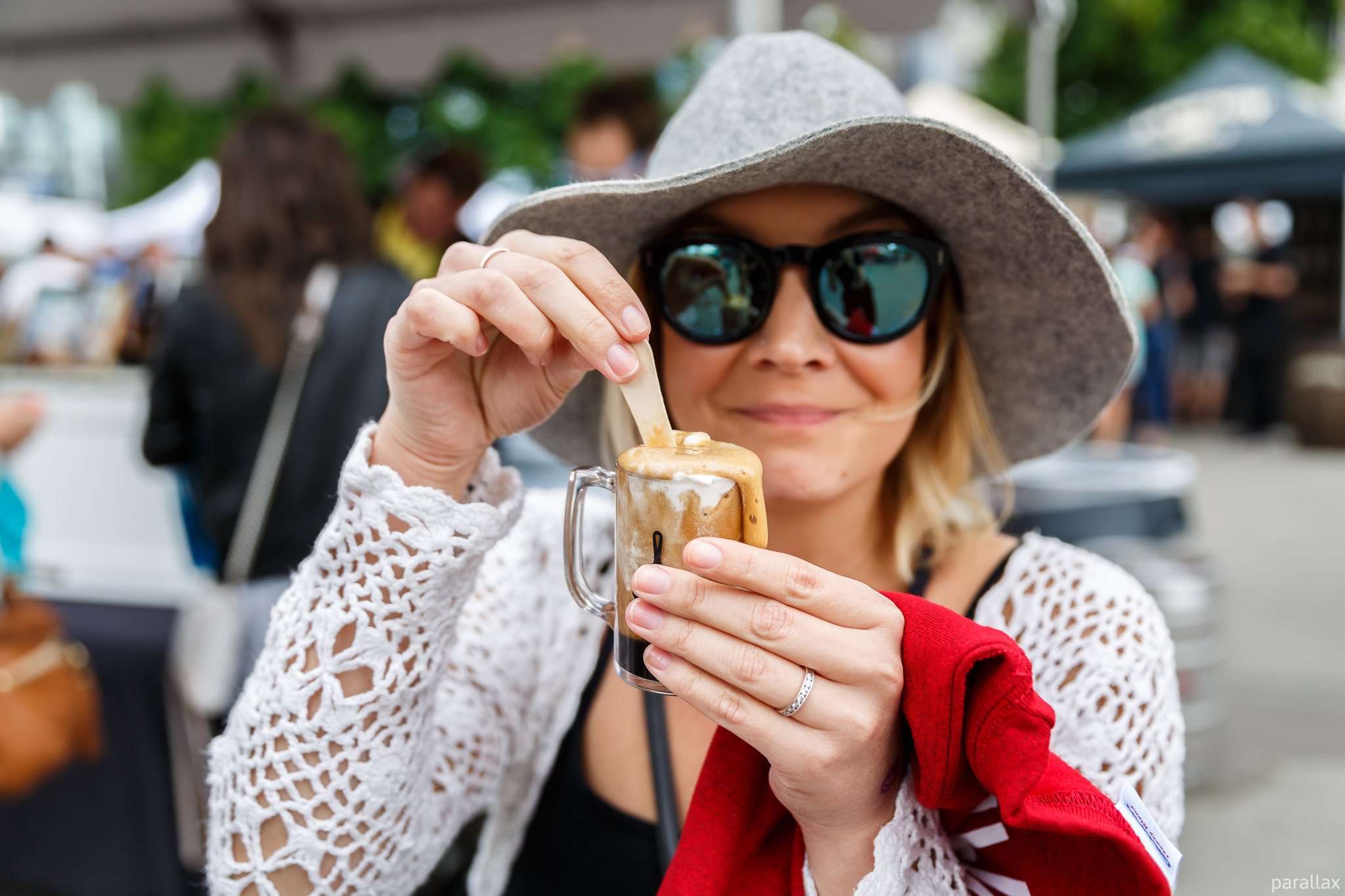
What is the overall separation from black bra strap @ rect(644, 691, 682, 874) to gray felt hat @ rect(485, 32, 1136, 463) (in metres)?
0.50

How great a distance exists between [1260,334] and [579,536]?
480 inches

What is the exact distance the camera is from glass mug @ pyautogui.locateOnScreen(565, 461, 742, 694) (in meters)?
0.99

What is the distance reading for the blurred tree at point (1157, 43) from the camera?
46.3ft

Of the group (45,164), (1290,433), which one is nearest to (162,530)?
(1290,433)

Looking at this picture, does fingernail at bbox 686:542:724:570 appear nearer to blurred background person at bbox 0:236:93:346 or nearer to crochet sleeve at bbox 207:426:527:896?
crochet sleeve at bbox 207:426:527:896

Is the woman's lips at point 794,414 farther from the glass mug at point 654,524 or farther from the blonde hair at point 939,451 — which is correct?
the glass mug at point 654,524

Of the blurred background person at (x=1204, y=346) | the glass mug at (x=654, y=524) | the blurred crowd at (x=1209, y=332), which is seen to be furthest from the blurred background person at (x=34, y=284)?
the blurred background person at (x=1204, y=346)

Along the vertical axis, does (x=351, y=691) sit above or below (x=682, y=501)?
below

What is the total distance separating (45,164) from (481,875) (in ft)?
112

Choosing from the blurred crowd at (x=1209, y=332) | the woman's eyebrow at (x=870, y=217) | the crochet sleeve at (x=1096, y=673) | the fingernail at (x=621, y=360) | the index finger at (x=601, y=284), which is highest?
the woman's eyebrow at (x=870, y=217)

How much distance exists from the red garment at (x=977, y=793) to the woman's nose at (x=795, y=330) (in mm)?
416

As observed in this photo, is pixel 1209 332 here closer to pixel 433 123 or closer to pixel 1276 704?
pixel 1276 704

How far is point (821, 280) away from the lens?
1.33 metres

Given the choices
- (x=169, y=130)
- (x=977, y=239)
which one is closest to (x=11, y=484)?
(x=977, y=239)
